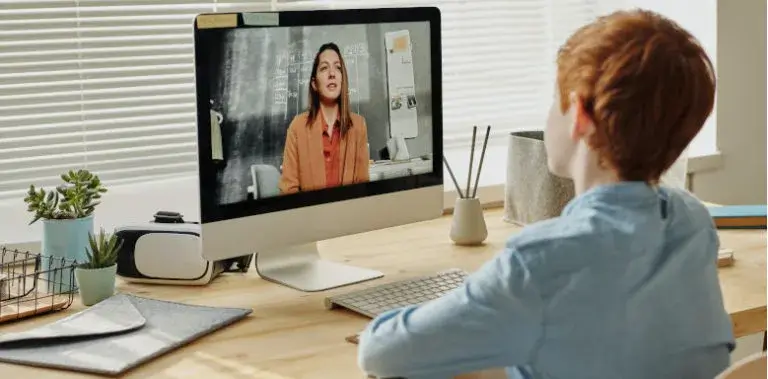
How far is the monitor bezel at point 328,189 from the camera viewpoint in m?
1.98

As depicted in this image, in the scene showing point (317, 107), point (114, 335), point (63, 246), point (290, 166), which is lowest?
point (114, 335)

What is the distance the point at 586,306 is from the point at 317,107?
90 centimetres

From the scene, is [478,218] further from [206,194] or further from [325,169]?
[206,194]

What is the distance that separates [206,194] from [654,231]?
87cm

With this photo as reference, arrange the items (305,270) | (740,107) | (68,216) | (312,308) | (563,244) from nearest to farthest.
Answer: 1. (563,244)
2. (312,308)
3. (68,216)
4. (305,270)
5. (740,107)

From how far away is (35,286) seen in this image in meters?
2.08

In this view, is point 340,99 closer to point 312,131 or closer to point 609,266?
point 312,131

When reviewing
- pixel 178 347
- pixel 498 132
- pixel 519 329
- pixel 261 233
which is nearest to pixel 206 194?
pixel 261 233

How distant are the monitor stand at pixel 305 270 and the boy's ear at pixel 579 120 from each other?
82 cm

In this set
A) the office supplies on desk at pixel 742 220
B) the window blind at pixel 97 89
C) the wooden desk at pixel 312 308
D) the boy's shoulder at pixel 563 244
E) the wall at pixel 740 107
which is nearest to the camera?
the boy's shoulder at pixel 563 244

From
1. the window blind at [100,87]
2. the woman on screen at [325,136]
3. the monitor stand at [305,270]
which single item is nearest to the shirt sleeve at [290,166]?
the woman on screen at [325,136]

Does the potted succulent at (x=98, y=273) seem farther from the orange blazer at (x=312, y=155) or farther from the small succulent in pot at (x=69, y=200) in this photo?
the orange blazer at (x=312, y=155)

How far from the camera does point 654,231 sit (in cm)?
141

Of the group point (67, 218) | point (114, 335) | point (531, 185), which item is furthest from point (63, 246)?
point (531, 185)
